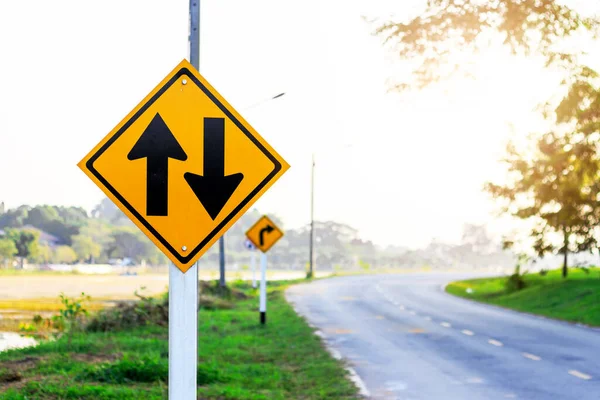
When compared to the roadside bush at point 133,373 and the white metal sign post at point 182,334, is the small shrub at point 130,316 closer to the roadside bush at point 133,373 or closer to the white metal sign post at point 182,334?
the roadside bush at point 133,373

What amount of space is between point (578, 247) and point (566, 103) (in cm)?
1290

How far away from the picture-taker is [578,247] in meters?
27.1

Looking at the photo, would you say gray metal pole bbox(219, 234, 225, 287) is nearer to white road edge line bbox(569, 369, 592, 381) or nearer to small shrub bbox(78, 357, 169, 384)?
white road edge line bbox(569, 369, 592, 381)

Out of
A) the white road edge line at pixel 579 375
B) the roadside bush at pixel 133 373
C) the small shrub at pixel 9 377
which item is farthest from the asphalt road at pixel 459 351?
the small shrub at pixel 9 377

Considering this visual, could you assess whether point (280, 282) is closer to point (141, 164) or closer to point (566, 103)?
point (566, 103)

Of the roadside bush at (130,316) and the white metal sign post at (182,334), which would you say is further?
the roadside bush at (130,316)

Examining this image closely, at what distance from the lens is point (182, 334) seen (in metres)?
4.72

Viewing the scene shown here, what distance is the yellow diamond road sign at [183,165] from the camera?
468 centimetres

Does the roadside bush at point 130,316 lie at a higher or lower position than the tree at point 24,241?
lower

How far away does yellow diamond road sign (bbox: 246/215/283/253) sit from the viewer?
21.1 meters

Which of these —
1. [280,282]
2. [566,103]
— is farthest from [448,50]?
[280,282]

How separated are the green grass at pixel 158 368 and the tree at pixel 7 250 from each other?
4.91 ft

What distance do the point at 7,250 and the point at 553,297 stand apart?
75.8 feet

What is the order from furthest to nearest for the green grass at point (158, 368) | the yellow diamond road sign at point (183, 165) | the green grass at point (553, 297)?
the green grass at point (553, 297) < the green grass at point (158, 368) < the yellow diamond road sign at point (183, 165)
